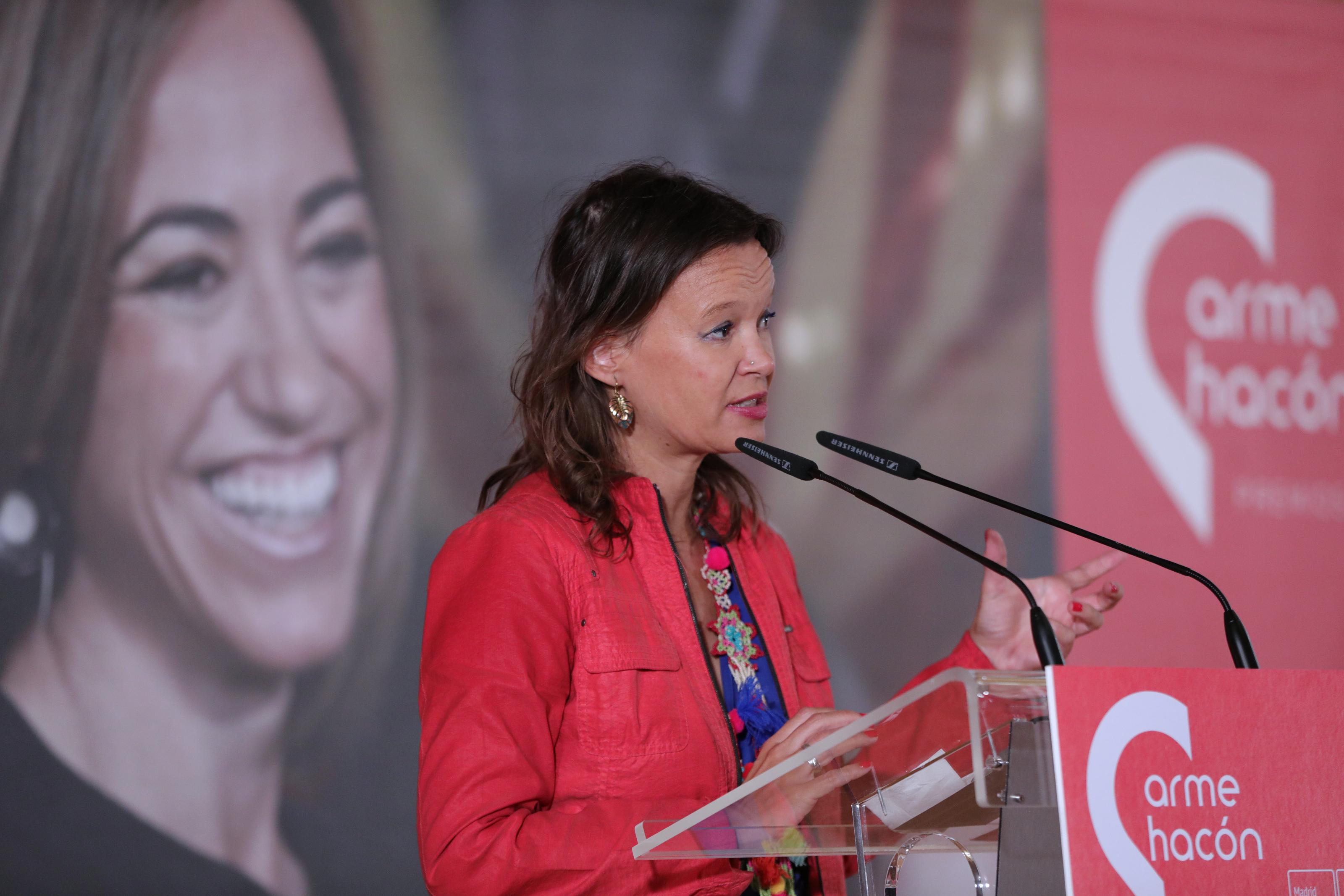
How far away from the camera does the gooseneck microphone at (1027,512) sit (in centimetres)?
130

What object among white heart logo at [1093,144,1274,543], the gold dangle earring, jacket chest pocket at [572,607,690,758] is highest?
white heart logo at [1093,144,1274,543]

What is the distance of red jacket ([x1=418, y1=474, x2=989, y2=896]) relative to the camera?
51.7 inches

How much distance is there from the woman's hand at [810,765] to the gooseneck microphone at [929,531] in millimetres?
189

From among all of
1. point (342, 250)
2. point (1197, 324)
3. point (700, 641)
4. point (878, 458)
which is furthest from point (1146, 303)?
point (878, 458)

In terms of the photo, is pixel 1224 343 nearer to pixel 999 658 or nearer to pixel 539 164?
pixel 539 164

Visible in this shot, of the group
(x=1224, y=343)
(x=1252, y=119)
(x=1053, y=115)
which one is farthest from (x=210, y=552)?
(x=1252, y=119)

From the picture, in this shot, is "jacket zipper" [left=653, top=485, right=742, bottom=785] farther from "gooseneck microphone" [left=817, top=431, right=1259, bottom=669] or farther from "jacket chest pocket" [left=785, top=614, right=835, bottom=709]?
"gooseneck microphone" [left=817, top=431, right=1259, bottom=669]

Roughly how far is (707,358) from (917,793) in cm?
78

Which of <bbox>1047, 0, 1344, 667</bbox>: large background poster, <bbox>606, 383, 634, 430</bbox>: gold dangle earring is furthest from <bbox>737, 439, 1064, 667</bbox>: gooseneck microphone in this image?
<bbox>1047, 0, 1344, 667</bbox>: large background poster

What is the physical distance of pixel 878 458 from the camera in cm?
138

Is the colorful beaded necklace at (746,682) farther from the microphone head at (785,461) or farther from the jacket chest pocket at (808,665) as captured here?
the microphone head at (785,461)

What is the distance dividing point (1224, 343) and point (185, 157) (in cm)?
315

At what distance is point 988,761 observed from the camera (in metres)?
1.09

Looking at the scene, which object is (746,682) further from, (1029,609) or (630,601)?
(1029,609)
